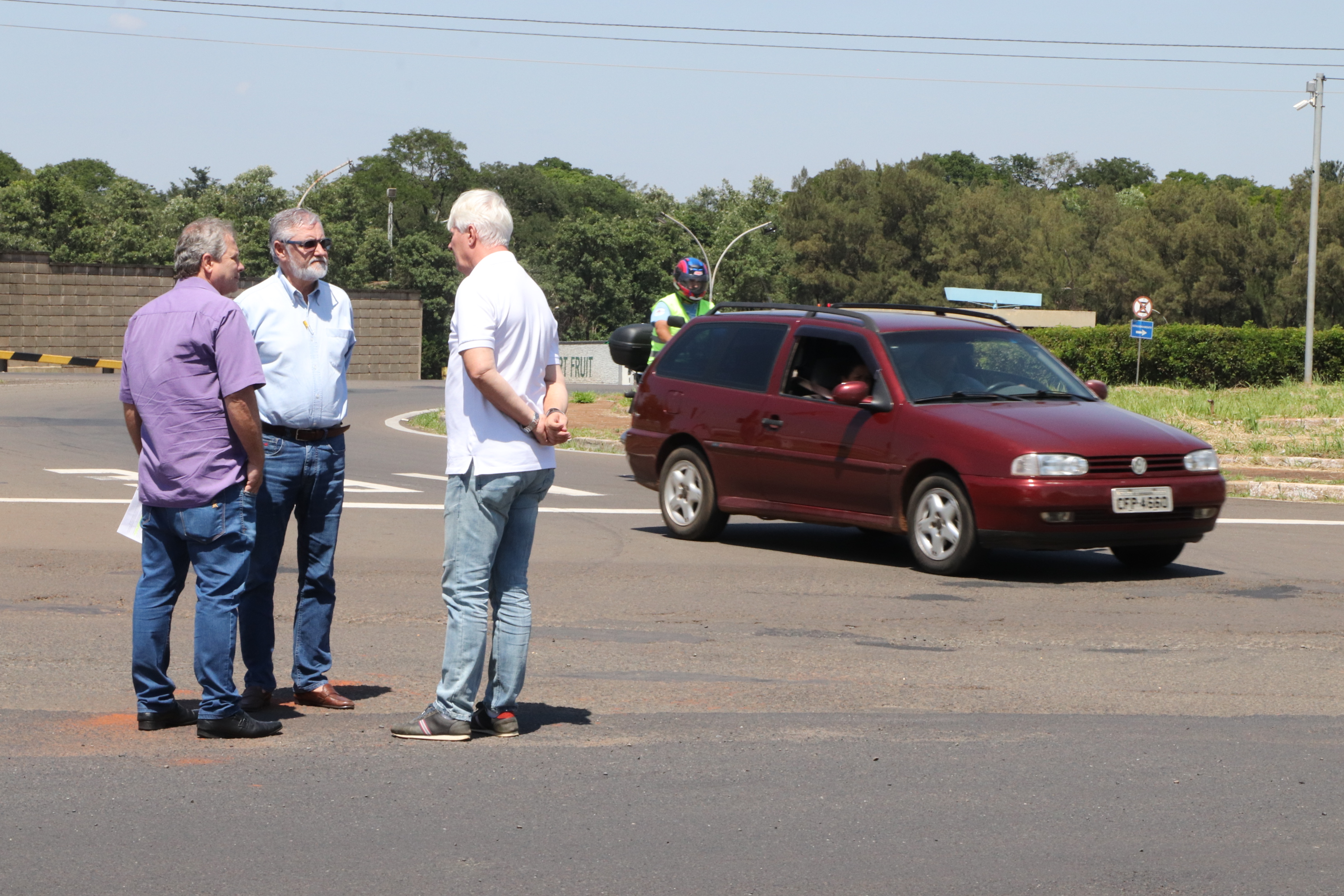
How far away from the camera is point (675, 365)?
12188 millimetres

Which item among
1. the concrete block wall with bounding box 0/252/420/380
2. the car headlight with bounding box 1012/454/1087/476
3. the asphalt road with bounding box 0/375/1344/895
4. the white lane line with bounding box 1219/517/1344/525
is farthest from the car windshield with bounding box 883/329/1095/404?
the concrete block wall with bounding box 0/252/420/380

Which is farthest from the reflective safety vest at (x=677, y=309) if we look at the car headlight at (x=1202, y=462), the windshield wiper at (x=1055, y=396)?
the car headlight at (x=1202, y=462)

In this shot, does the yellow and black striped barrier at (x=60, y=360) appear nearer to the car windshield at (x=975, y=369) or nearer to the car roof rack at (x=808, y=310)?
the car roof rack at (x=808, y=310)

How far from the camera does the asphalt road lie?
4238 millimetres

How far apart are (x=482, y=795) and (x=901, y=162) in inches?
3816

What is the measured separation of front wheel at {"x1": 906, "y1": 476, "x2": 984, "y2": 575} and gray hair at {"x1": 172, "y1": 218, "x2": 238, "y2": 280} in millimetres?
5497

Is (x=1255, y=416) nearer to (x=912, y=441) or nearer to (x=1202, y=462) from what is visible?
(x=1202, y=462)

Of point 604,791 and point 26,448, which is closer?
point 604,791

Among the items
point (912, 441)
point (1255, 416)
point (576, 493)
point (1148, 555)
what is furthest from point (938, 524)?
point (1255, 416)

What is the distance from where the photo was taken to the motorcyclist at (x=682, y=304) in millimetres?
13781

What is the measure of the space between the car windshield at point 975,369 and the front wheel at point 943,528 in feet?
2.09

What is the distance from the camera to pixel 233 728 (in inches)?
216

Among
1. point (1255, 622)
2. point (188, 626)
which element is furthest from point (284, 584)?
point (1255, 622)

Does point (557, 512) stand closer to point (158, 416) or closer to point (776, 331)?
point (776, 331)
